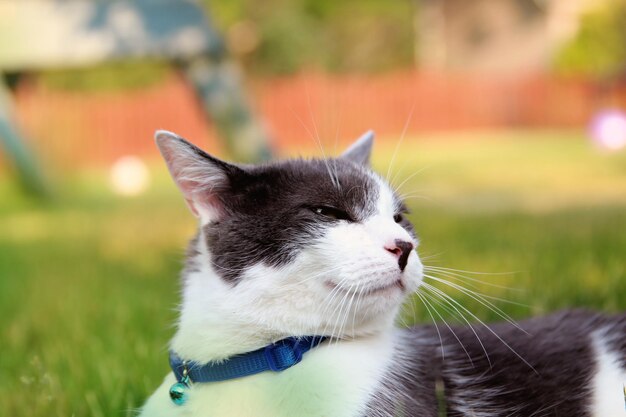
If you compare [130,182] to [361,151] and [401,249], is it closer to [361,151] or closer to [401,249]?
[361,151]

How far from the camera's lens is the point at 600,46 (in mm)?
21156

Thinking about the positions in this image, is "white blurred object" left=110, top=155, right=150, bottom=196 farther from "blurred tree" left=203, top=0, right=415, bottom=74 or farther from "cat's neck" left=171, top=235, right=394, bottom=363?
"blurred tree" left=203, top=0, right=415, bottom=74

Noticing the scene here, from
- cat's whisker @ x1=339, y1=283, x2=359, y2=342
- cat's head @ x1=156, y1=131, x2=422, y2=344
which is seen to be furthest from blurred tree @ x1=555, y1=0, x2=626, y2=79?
cat's whisker @ x1=339, y1=283, x2=359, y2=342

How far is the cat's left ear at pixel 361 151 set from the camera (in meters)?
2.55

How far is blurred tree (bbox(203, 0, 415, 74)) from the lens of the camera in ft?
78.5

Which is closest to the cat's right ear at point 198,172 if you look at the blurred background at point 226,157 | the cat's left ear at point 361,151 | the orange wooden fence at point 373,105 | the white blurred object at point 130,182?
the blurred background at point 226,157

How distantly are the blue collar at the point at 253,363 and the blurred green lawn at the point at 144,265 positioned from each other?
1.48 feet

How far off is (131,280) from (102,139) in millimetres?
12689

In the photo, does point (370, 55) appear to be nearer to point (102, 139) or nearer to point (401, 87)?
point (401, 87)

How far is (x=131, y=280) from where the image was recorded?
193 inches

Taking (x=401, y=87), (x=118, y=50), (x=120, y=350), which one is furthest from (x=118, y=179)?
(x=401, y=87)

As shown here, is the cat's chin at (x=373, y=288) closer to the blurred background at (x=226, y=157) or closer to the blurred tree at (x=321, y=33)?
the blurred background at (x=226, y=157)

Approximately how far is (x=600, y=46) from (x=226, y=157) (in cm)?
1631

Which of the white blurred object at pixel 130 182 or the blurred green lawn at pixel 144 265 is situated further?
the white blurred object at pixel 130 182
